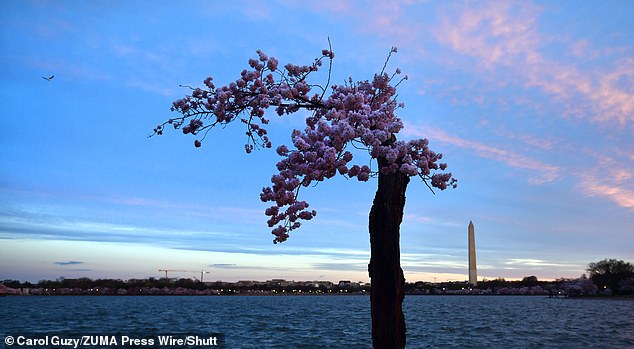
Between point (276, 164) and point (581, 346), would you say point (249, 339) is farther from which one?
point (276, 164)

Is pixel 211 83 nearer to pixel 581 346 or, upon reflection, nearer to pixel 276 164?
pixel 276 164

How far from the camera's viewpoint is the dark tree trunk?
1251cm

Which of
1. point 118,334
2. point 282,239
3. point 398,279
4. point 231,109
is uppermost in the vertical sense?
point 231,109

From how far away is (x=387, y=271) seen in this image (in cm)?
1258

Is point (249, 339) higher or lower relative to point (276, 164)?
lower

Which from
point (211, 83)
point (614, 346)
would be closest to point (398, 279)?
point (211, 83)

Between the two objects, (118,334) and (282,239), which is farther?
(118,334)

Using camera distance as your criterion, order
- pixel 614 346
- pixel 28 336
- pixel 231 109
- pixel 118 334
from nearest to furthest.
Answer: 1. pixel 231 109
2. pixel 614 346
3. pixel 28 336
4. pixel 118 334

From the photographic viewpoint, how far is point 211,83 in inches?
532

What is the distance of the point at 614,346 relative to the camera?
60.3 meters

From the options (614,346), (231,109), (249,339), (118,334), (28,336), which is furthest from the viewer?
(118,334)

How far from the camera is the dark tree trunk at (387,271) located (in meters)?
12.5

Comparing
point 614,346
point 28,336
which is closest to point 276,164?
point 614,346

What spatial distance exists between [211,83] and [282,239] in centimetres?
390
